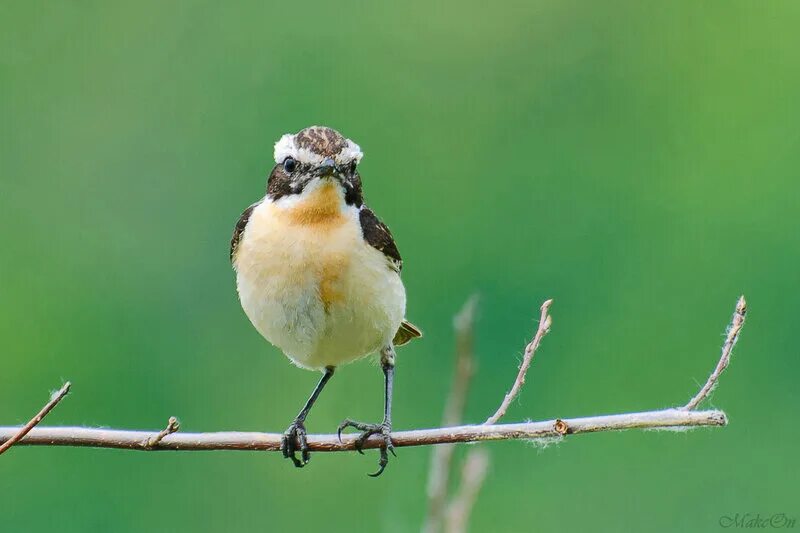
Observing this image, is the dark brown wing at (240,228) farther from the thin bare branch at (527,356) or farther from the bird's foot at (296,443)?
the thin bare branch at (527,356)

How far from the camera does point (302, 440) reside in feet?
15.0

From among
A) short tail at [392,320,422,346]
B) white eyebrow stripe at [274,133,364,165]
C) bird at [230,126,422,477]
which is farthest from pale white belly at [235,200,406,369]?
short tail at [392,320,422,346]

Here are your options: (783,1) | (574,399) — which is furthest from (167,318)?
(783,1)

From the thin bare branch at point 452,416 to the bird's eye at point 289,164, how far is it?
0.85m

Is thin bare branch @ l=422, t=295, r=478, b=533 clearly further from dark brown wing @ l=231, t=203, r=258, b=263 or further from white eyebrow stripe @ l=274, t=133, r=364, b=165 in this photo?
dark brown wing @ l=231, t=203, r=258, b=263

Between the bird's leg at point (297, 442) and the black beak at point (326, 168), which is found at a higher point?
the black beak at point (326, 168)

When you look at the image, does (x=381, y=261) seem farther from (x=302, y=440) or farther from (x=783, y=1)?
(x=783, y=1)

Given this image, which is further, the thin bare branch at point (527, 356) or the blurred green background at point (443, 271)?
the blurred green background at point (443, 271)


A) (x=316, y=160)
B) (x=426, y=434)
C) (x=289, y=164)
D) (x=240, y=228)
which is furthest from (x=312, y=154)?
(x=426, y=434)

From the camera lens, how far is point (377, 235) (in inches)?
186

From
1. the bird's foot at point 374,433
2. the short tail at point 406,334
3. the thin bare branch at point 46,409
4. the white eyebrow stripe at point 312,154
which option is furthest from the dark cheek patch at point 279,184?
the thin bare branch at point 46,409

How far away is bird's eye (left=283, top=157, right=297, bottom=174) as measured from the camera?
173 inches

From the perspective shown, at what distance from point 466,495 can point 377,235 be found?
1363mm

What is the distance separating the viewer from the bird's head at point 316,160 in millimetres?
4312
